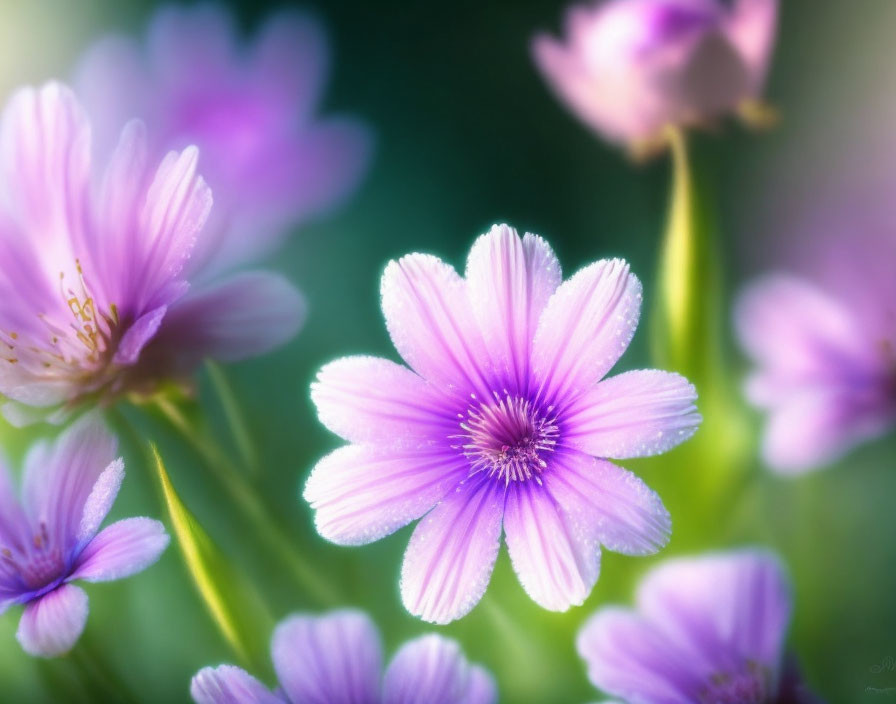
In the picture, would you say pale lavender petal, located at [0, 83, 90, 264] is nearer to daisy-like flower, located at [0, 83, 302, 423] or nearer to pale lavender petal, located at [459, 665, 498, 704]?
daisy-like flower, located at [0, 83, 302, 423]

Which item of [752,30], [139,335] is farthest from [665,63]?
[139,335]

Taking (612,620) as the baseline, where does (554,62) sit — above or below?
above

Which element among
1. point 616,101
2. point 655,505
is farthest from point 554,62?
point 655,505

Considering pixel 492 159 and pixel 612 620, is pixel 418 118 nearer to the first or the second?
pixel 492 159

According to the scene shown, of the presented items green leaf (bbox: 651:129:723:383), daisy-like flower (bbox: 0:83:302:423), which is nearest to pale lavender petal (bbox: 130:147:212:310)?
daisy-like flower (bbox: 0:83:302:423)

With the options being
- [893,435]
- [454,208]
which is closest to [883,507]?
[893,435]
